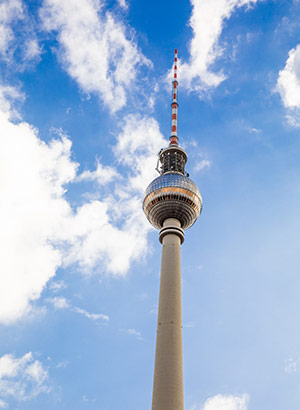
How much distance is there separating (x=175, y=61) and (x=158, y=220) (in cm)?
4623

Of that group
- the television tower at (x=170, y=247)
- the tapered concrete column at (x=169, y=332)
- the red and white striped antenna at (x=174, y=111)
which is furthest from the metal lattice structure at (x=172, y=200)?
the red and white striped antenna at (x=174, y=111)

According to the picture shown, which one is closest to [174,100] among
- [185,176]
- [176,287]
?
[185,176]

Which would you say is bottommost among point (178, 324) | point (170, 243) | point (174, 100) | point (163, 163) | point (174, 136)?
point (178, 324)

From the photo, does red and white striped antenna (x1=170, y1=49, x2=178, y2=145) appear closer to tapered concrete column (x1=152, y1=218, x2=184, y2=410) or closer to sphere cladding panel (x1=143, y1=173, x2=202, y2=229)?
sphere cladding panel (x1=143, y1=173, x2=202, y2=229)

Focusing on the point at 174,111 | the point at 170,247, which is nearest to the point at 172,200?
the point at 170,247

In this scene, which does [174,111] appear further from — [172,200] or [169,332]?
[169,332]

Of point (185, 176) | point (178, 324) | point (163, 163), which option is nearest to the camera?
point (178, 324)

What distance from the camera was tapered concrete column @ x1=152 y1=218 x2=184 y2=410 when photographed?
52.3m

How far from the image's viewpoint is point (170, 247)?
68.9 m

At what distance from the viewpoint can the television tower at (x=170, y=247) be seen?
5319 centimetres

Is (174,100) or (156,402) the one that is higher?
(174,100)

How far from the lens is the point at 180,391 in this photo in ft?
174

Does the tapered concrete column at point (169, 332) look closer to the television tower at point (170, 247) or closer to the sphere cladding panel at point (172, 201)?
the television tower at point (170, 247)

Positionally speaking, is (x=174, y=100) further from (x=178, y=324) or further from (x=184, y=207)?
(x=178, y=324)
